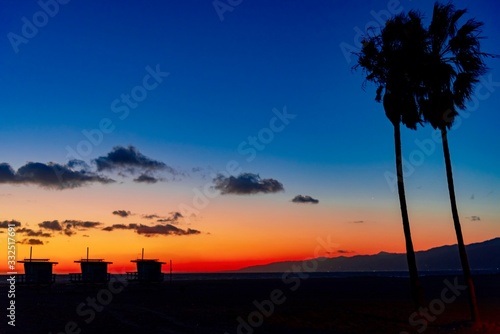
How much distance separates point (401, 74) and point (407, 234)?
757cm

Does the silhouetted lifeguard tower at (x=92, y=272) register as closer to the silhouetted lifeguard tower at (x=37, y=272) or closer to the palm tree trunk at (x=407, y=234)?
the silhouetted lifeguard tower at (x=37, y=272)

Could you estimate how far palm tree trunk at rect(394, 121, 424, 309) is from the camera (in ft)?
82.5

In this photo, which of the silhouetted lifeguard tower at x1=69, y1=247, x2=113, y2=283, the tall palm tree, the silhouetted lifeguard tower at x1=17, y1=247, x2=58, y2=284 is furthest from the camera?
the silhouetted lifeguard tower at x1=69, y1=247, x2=113, y2=283

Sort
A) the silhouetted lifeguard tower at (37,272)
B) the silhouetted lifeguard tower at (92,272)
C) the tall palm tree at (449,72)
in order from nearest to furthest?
1. the tall palm tree at (449,72)
2. the silhouetted lifeguard tower at (37,272)
3. the silhouetted lifeguard tower at (92,272)

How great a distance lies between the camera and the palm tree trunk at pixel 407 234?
25.1 meters

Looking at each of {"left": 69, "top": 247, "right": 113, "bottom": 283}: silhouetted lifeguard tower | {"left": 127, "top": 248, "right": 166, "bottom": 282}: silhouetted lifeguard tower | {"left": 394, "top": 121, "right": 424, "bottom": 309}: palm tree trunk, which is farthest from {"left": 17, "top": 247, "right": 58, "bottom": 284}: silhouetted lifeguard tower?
{"left": 394, "top": 121, "right": 424, "bottom": 309}: palm tree trunk

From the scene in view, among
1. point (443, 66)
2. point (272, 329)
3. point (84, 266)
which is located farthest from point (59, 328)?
point (84, 266)

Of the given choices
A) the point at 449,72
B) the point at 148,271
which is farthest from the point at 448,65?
the point at 148,271

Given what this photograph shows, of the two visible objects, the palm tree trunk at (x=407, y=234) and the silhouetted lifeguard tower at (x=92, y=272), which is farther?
the silhouetted lifeguard tower at (x=92, y=272)

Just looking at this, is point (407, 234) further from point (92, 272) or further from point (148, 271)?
point (92, 272)

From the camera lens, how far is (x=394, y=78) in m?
25.7

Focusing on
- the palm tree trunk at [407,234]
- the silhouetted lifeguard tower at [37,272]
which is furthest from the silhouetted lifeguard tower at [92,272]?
the palm tree trunk at [407,234]

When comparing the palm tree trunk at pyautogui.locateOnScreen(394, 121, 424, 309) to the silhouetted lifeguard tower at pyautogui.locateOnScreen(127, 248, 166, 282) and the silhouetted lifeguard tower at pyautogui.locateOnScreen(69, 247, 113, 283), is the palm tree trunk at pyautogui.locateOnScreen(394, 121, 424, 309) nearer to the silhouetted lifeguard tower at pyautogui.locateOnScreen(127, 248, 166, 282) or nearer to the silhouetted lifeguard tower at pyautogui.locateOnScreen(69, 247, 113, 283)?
the silhouetted lifeguard tower at pyautogui.locateOnScreen(127, 248, 166, 282)

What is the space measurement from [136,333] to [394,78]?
661 inches
